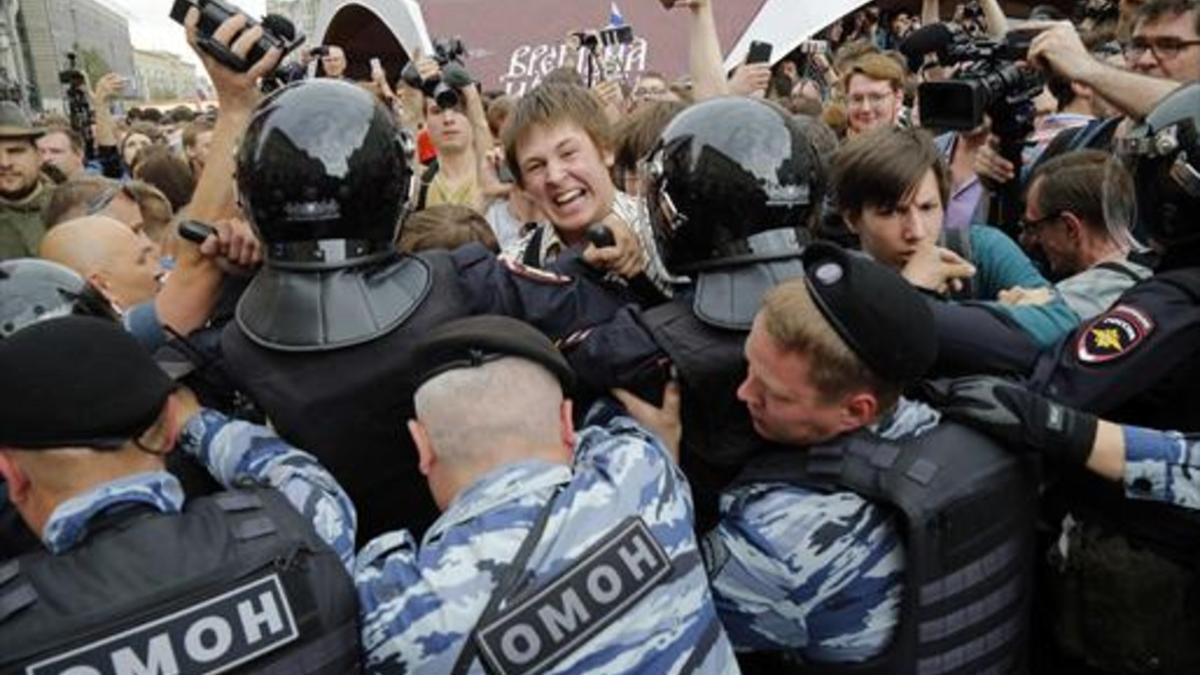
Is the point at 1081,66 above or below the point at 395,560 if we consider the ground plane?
above

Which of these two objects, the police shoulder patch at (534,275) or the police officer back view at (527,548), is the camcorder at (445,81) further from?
the police officer back view at (527,548)

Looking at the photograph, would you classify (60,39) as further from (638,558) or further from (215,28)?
(638,558)

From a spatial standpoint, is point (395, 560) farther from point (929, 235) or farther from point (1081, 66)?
point (1081, 66)

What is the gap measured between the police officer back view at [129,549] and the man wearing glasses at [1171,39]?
3.94 meters

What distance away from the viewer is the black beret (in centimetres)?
175

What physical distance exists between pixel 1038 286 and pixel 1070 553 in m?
0.82

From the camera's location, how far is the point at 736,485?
1.97 metres

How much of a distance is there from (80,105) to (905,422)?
12250 millimetres

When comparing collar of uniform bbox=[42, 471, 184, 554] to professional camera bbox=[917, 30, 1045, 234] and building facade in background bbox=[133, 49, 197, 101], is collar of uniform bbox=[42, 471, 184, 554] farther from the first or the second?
building facade in background bbox=[133, 49, 197, 101]

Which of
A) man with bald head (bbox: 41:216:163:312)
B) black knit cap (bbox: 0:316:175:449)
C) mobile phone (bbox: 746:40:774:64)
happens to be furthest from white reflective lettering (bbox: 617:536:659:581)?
mobile phone (bbox: 746:40:774:64)

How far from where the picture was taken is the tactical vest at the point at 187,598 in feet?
4.58

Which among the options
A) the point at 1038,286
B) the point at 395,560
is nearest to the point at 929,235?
the point at 1038,286

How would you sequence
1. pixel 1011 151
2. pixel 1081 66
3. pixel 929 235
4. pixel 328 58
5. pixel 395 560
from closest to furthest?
pixel 395 560 < pixel 929 235 < pixel 1081 66 < pixel 1011 151 < pixel 328 58

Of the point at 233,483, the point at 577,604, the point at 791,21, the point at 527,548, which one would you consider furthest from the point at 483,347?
the point at 791,21
